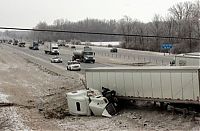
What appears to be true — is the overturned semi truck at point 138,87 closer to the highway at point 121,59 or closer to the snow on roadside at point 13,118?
the snow on roadside at point 13,118

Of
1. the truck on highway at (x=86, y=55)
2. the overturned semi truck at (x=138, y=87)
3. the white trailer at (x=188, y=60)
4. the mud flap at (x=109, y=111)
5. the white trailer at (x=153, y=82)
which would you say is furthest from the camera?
the truck on highway at (x=86, y=55)

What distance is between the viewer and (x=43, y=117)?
27.3 meters

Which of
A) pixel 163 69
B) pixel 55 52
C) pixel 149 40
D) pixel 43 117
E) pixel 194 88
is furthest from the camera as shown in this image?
pixel 149 40

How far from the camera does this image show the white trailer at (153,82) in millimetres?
23203

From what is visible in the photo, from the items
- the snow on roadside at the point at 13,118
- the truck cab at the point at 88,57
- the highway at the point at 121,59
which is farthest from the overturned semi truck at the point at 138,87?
the truck cab at the point at 88,57

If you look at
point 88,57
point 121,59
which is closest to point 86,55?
point 88,57

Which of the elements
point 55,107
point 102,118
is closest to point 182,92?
point 102,118

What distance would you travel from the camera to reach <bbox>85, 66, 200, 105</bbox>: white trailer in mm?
23203

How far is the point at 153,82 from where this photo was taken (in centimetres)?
2566

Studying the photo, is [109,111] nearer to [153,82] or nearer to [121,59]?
[153,82]

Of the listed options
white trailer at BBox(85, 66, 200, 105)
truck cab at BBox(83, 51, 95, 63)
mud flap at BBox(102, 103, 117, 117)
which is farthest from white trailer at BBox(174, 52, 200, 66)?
truck cab at BBox(83, 51, 95, 63)

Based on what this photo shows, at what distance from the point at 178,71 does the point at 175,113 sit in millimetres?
2980

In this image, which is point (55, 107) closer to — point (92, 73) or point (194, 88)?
point (92, 73)

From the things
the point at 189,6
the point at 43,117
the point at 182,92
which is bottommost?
the point at 43,117
